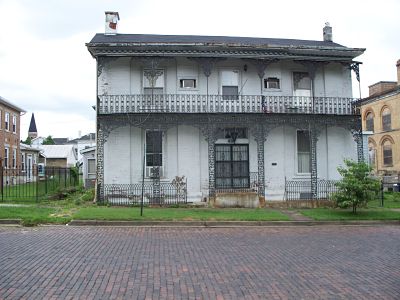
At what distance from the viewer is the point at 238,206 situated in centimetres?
1967

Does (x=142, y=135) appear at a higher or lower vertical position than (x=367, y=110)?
lower

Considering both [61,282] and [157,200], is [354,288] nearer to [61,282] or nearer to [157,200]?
[61,282]

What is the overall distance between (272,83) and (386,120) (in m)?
21.2

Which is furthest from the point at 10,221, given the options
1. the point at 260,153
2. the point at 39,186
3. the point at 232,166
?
the point at 260,153

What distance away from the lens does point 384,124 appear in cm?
3878

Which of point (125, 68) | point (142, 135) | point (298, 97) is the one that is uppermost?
point (125, 68)

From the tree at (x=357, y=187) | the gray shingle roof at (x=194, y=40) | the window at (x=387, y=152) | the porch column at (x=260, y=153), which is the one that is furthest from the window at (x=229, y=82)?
the window at (x=387, y=152)

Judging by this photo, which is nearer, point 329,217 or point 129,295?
point 129,295

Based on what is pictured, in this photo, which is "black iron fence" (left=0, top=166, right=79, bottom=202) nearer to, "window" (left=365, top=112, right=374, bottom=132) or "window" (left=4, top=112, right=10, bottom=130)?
"window" (left=4, top=112, right=10, bottom=130)

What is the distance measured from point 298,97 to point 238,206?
21.4 feet

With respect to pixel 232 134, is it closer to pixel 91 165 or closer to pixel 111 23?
pixel 111 23

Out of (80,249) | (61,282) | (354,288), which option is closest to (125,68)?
(80,249)

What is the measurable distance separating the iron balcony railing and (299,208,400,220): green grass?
17.2ft

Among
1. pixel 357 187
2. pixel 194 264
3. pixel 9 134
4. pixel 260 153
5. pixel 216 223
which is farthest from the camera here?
pixel 9 134
